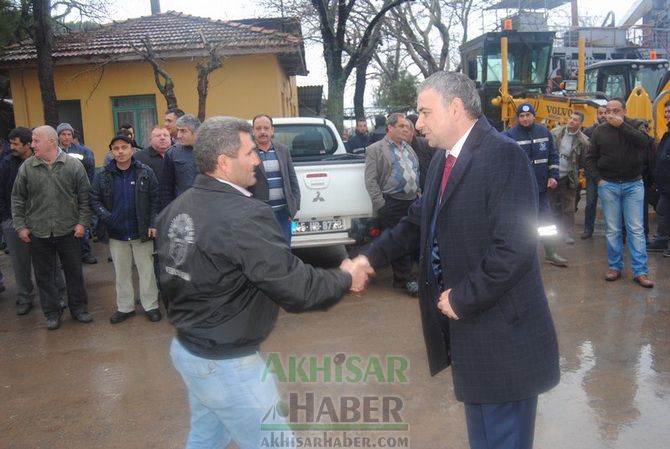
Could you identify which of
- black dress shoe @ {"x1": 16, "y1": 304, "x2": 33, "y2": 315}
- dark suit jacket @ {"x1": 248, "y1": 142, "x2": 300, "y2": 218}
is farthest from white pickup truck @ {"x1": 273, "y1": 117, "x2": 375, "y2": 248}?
black dress shoe @ {"x1": 16, "y1": 304, "x2": 33, "y2": 315}

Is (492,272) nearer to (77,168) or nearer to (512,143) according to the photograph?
(512,143)

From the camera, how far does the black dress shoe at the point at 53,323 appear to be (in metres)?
6.28

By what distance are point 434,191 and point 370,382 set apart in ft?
7.47

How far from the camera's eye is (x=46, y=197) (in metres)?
6.14

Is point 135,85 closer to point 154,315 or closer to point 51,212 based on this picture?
point 51,212

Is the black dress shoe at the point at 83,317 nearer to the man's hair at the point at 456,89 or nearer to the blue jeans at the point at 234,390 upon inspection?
the blue jeans at the point at 234,390

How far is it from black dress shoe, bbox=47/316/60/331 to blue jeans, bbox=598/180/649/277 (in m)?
5.86

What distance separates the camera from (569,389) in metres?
4.31

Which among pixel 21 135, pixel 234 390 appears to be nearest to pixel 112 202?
pixel 21 135

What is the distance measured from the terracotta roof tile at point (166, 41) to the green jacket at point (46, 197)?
8340 mm

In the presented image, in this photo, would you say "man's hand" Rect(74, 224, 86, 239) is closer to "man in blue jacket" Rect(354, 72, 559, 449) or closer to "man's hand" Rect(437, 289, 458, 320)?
"man in blue jacket" Rect(354, 72, 559, 449)

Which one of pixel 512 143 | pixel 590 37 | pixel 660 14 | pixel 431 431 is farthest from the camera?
pixel 660 14

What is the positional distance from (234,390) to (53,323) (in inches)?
177

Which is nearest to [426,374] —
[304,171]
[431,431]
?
[431,431]
